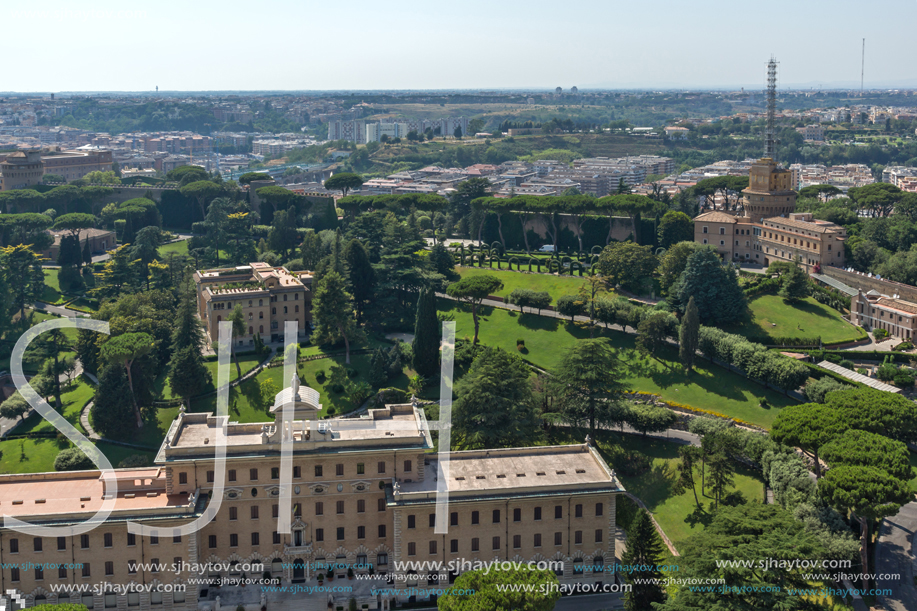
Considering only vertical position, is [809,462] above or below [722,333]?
below

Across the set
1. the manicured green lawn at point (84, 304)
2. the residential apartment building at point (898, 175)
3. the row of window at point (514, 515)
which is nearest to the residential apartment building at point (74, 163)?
the manicured green lawn at point (84, 304)

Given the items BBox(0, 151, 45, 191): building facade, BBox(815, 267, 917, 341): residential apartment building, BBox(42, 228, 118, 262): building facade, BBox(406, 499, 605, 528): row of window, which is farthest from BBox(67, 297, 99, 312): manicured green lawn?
BBox(815, 267, 917, 341): residential apartment building

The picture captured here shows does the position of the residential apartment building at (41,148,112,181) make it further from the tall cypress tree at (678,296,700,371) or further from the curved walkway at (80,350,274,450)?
the tall cypress tree at (678,296,700,371)

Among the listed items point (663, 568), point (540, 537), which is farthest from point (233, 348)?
point (663, 568)

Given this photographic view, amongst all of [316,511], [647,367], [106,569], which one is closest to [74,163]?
[647,367]

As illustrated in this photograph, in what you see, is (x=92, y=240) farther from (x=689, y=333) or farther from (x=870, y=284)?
(x=870, y=284)

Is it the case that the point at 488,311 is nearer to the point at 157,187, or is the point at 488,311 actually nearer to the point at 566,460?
the point at 566,460
